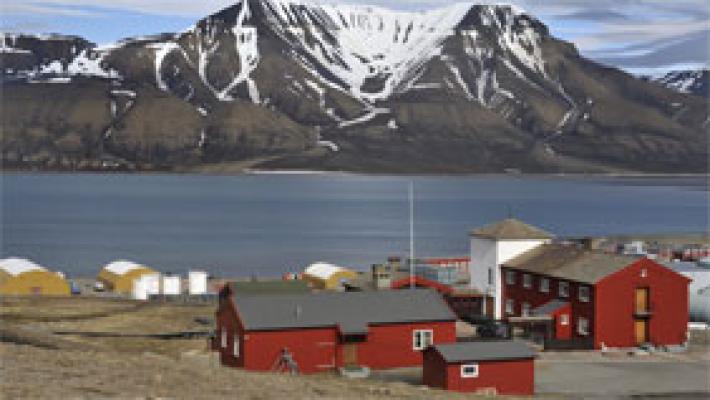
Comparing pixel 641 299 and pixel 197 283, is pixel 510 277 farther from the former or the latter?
pixel 197 283

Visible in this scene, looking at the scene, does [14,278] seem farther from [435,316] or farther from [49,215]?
[49,215]

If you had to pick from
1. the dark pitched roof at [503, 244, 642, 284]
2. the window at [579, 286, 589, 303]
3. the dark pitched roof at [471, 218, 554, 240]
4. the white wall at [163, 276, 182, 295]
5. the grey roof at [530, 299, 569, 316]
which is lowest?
the white wall at [163, 276, 182, 295]

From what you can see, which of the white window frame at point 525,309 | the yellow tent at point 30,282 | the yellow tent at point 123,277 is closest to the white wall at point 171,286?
the yellow tent at point 123,277

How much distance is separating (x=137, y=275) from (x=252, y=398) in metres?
57.6

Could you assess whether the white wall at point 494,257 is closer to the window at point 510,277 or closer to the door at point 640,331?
the window at point 510,277

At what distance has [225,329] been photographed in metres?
41.2

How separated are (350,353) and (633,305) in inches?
567

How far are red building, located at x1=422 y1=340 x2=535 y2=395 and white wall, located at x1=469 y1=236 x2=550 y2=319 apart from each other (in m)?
17.5

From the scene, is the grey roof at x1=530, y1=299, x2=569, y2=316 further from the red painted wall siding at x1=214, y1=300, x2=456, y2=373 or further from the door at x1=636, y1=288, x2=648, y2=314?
the red painted wall siding at x1=214, y1=300, x2=456, y2=373

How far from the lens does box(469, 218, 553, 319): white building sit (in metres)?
53.3

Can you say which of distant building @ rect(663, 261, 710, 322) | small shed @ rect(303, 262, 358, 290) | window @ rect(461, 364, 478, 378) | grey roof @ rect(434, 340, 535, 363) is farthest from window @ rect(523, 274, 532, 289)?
small shed @ rect(303, 262, 358, 290)

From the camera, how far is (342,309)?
4100cm

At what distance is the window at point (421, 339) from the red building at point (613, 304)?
5.91 metres

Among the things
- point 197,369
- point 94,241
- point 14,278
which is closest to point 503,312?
point 197,369
